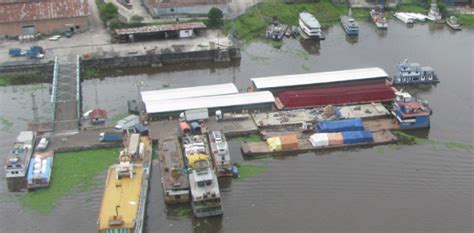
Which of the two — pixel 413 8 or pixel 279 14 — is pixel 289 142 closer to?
pixel 279 14

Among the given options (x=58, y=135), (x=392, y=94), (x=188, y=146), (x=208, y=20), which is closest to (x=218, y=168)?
(x=188, y=146)

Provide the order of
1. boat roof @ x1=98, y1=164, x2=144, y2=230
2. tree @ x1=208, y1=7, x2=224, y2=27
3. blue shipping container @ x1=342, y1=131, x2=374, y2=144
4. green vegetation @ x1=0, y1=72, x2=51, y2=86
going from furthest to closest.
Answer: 1. tree @ x1=208, y1=7, x2=224, y2=27
2. green vegetation @ x1=0, y1=72, x2=51, y2=86
3. blue shipping container @ x1=342, y1=131, x2=374, y2=144
4. boat roof @ x1=98, y1=164, x2=144, y2=230

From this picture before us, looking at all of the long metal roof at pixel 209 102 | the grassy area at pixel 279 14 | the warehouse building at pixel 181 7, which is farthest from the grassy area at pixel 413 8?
the long metal roof at pixel 209 102

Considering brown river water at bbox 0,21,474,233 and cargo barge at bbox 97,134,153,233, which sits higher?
cargo barge at bbox 97,134,153,233

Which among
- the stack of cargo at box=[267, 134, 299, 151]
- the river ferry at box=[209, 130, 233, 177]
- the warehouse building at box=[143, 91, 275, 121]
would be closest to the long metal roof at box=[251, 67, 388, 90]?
the warehouse building at box=[143, 91, 275, 121]

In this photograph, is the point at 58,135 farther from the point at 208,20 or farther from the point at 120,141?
the point at 208,20

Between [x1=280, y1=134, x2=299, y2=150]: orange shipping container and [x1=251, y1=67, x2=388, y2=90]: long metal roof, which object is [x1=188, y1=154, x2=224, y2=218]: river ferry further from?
[x1=251, y1=67, x2=388, y2=90]: long metal roof
